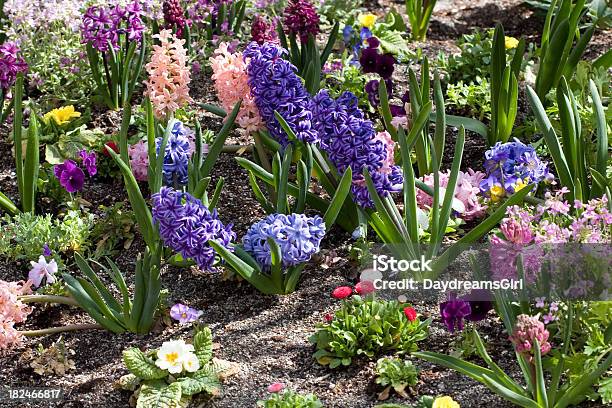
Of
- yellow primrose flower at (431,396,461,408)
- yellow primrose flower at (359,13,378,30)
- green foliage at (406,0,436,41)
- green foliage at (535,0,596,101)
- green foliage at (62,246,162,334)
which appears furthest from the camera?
green foliage at (406,0,436,41)

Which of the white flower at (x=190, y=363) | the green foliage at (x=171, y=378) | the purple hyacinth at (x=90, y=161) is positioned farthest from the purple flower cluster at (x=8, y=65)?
the white flower at (x=190, y=363)

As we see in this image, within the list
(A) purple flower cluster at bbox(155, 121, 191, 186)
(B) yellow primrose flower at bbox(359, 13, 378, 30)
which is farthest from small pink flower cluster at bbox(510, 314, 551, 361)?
(B) yellow primrose flower at bbox(359, 13, 378, 30)

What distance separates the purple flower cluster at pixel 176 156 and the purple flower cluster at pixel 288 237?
1.36 ft

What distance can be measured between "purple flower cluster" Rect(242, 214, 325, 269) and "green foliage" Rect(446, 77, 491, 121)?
1377 mm

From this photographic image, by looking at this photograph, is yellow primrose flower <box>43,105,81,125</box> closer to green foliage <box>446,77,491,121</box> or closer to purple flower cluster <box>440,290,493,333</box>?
green foliage <box>446,77,491,121</box>

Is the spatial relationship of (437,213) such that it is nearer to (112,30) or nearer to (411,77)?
(411,77)

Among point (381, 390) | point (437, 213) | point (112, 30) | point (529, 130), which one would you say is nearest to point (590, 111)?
point (529, 130)

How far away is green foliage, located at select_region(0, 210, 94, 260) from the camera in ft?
13.5

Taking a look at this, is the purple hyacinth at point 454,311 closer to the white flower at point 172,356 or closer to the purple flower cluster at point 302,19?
the white flower at point 172,356

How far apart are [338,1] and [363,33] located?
66cm

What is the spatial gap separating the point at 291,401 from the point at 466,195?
4.15 ft

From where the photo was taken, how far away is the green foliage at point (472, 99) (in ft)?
15.6

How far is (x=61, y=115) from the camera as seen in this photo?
4.79 metres

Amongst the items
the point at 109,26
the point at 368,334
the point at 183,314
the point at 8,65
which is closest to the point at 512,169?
the point at 368,334
